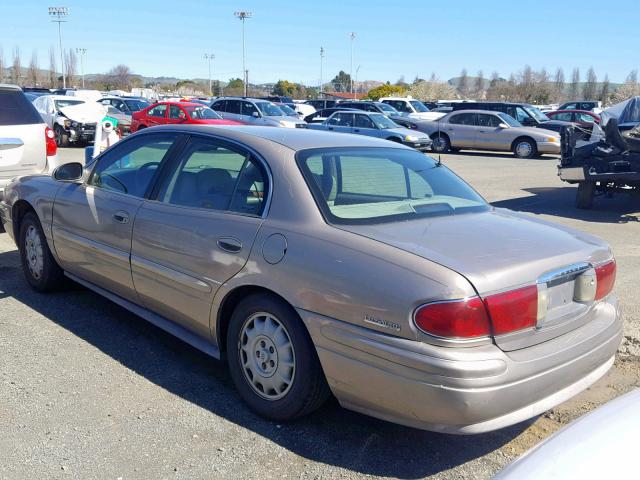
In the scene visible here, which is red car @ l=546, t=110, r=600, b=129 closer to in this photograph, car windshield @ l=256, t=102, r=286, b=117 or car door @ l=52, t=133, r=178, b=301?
car windshield @ l=256, t=102, r=286, b=117

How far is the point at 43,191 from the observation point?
5.48 m

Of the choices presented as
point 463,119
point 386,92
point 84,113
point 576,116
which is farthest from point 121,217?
point 386,92

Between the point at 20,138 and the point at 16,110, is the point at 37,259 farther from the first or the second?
the point at 16,110

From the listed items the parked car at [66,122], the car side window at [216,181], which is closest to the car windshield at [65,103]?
the parked car at [66,122]

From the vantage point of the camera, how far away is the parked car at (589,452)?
1915mm

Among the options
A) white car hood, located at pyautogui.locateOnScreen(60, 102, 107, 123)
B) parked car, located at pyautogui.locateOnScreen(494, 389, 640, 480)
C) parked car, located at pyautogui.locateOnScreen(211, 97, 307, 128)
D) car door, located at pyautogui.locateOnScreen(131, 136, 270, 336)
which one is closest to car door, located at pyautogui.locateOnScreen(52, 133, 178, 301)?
car door, located at pyautogui.locateOnScreen(131, 136, 270, 336)

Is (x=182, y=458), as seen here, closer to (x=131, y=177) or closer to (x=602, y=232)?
(x=131, y=177)

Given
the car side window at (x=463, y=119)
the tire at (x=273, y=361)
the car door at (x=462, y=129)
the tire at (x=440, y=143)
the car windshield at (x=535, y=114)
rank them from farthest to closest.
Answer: the car windshield at (x=535, y=114) < the tire at (x=440, y=143) < the car side window at (x=463, y=119) < the car door at (x=462, y=129) < the tire at (x=273, y=361)

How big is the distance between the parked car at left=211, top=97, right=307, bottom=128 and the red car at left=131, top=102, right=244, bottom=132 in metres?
1.87

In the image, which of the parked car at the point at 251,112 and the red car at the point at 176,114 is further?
the parked car at the point at 251,112

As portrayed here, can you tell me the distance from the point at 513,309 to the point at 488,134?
20449 millimetres

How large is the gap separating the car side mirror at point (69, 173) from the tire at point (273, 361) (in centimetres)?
221

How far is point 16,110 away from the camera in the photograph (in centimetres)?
830

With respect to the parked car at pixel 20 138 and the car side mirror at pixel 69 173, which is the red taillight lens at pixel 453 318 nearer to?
the car side mirror at pixel 69 173
